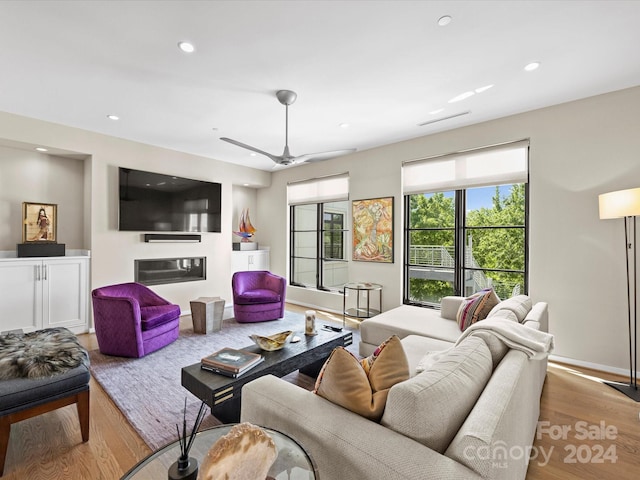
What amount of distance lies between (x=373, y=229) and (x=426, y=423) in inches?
155

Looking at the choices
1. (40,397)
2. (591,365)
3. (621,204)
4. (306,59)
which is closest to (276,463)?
(40,397)

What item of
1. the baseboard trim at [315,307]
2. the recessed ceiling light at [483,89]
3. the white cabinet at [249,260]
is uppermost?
the recessed ceiling light at [483,89]

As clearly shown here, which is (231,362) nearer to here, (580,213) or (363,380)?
(363,380)

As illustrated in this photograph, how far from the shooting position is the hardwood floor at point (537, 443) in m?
1.78

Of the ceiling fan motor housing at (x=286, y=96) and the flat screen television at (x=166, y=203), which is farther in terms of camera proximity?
the flat screen television at (x=166, y=203)

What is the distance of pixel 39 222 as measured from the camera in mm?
4105

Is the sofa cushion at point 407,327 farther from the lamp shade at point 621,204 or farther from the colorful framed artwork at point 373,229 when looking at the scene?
the lamp shade at point 621,204

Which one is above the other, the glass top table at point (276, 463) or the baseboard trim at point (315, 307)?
the glass top table at point (276, 463)

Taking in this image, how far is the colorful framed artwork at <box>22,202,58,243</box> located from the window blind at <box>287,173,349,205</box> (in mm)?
3690

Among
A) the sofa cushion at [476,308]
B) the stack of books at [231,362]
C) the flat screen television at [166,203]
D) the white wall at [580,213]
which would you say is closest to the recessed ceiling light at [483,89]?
the white wall at [580,213]

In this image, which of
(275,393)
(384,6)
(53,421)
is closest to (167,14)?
(384,6)

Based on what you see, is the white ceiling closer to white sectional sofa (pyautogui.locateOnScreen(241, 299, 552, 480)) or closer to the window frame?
the window frame

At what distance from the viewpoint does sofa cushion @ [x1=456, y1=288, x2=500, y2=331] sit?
2.93 m

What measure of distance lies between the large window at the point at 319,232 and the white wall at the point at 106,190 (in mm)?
1530
